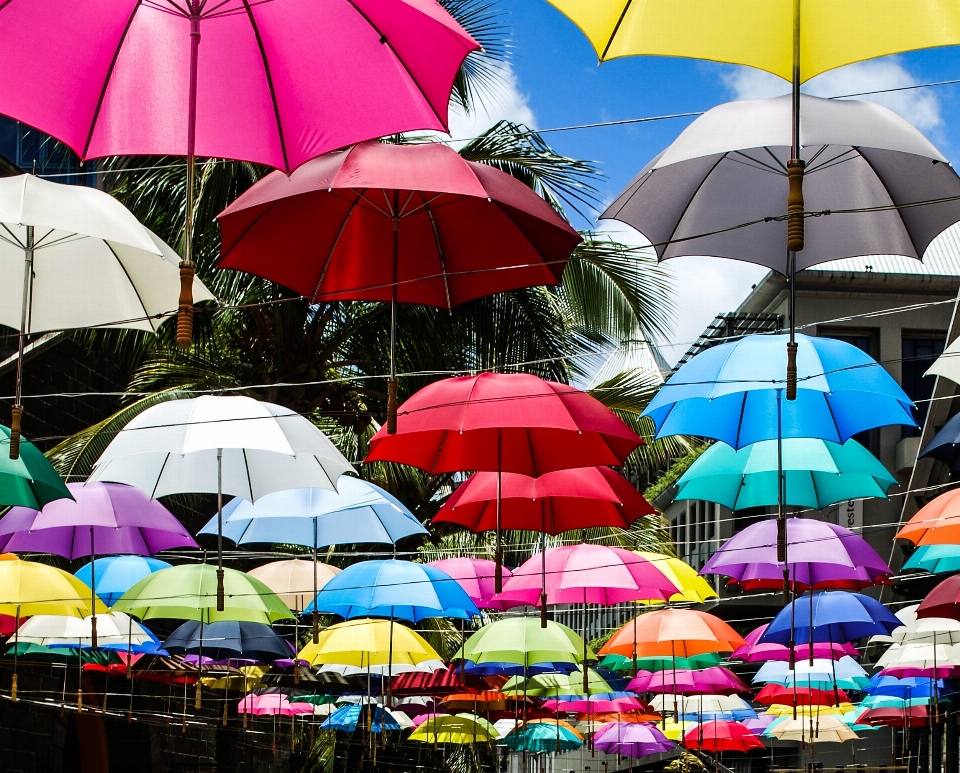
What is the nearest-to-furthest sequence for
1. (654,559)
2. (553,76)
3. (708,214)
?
(708,214)
(654,559)
(553,76)

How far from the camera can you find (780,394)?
10367 mm

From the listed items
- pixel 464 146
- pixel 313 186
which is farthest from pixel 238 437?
pixel 464 146

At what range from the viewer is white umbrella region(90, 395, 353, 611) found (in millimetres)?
10141

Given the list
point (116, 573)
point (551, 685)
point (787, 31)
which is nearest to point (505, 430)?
point (116, 573)

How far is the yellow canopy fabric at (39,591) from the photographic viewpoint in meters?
11.3

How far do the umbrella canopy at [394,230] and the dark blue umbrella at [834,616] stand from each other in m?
7.34

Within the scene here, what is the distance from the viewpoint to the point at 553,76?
44.4 m

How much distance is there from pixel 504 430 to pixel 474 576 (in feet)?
10.5

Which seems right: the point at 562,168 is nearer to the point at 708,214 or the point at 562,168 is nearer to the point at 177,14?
the point at 708,214

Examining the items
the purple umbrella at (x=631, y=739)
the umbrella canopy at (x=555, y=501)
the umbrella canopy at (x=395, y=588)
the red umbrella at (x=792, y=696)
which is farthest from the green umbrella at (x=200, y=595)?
the purple umbrella at (x=631, y=739)

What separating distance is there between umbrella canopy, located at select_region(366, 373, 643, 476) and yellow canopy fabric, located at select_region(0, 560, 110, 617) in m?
3.09

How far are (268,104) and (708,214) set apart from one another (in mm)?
3498

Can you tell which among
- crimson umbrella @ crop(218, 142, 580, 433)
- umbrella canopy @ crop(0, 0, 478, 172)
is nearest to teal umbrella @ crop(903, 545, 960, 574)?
crimson umbrella @ crop(218, 142, 580, 433)

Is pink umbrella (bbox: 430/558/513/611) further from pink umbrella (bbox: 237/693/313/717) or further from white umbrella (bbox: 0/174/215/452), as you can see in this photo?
pink umbrella (bbox: 237/693/313/717)
